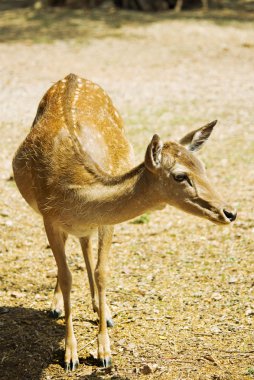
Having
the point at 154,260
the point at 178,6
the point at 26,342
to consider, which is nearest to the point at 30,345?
the point at 26,342

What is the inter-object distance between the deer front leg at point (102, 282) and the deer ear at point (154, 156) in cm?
107

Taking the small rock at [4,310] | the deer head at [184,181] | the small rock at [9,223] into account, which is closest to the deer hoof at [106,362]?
the small rock at [4,310]

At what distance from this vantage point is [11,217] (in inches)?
313

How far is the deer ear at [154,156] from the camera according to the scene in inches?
165

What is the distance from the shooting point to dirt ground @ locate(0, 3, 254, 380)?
5.12m

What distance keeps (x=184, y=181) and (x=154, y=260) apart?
111 inches

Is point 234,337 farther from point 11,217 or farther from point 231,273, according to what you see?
point 11,217

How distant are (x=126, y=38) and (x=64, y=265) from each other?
13.4m

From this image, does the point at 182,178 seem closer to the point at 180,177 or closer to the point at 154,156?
the point at 180,177

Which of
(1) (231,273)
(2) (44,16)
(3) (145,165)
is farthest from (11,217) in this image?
(2) (44,16)

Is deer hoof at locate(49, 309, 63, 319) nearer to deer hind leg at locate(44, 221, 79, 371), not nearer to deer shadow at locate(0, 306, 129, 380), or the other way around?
deer shadow at locate(0, 306, 129, 380)

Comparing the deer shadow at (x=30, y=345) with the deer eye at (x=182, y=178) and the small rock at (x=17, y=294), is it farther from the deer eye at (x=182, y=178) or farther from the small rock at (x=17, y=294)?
the deer eye at (x=182, y=178)

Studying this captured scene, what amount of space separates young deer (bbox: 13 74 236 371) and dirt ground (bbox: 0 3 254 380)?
0.28m

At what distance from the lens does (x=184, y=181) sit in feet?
13.7
